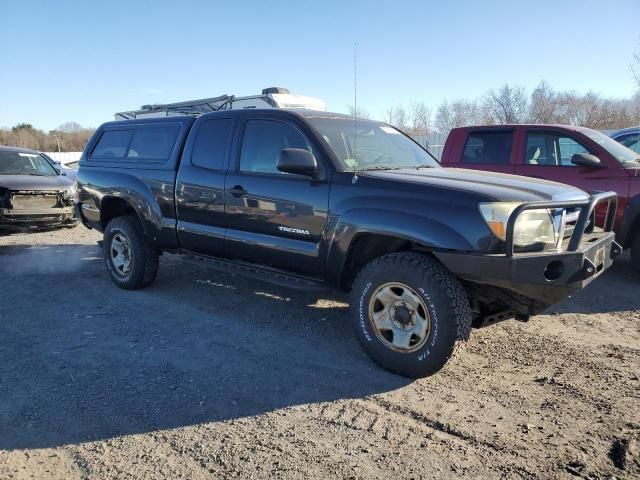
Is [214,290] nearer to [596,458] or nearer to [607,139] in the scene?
[596,458]

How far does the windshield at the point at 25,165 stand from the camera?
30.6ft

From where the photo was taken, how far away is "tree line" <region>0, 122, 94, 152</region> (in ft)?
188

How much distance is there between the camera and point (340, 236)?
12.2ft

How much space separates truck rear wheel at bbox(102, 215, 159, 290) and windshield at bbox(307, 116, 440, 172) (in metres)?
2.53

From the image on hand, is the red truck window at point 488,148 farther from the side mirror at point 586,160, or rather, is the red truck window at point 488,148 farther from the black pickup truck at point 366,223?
the black pickup truck at point 366,223

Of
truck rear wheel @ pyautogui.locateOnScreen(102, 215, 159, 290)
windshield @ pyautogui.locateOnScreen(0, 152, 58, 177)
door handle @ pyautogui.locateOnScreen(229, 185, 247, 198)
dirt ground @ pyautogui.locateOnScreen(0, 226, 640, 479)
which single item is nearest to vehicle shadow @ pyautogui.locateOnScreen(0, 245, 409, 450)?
dirt ground @ pyautogui.locateOnScreen(0, 226, 640, 479)

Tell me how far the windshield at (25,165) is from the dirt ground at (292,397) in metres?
5.40

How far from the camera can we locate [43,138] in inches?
2484

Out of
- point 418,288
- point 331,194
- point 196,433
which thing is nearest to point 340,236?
point 331,194

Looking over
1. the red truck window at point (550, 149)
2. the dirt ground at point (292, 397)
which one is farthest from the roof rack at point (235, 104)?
the dirt ground at point (292, 397)

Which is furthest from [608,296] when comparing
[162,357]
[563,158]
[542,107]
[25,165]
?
[542,107]

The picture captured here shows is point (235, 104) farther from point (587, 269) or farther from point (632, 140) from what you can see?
point (587, 269)

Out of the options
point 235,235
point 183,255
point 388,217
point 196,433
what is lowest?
point 196,433

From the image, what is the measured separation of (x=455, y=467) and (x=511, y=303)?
1.31m
